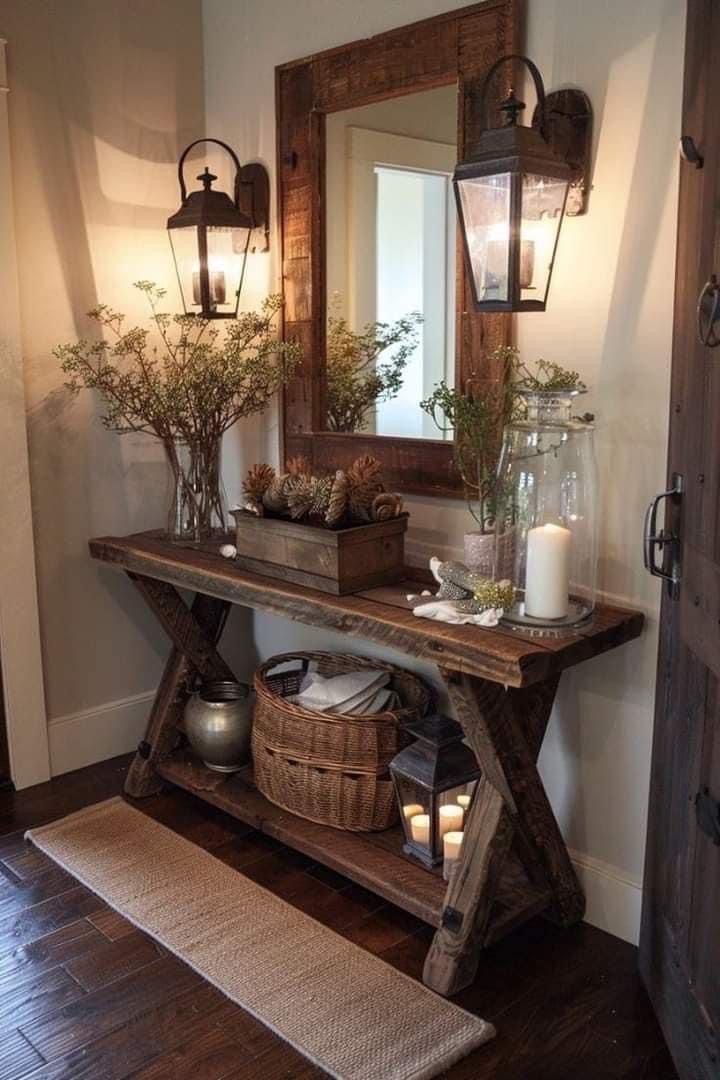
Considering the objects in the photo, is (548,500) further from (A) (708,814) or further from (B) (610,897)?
(B) (610,897)

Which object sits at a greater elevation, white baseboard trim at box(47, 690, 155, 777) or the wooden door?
the wooden door

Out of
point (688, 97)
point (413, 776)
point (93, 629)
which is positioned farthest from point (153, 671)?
point (688, 97)

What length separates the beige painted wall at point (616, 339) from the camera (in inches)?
76.9

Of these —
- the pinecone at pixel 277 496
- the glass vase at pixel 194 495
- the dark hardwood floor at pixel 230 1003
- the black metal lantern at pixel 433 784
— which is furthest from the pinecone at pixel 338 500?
the dark hardwood floor at pixel 230 1003

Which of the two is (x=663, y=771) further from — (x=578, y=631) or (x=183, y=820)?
(x=183, y=820)

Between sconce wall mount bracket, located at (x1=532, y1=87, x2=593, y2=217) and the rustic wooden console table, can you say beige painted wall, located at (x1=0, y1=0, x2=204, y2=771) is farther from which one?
sconce wall mount bracket, located at (x1=532, y1=87, x2=593, y2=217)

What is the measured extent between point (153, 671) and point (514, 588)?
1.59m

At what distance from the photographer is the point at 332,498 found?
90.1 inches

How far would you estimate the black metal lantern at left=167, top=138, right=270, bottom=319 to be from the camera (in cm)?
266

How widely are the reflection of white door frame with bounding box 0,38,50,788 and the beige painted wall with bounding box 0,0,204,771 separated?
0.04 metres

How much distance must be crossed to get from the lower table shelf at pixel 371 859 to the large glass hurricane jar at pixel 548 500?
0.65m

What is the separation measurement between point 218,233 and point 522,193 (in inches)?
41.4

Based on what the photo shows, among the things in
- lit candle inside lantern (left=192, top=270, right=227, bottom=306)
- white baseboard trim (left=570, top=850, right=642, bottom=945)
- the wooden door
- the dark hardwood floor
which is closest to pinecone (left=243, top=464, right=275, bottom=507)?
lit candle inside lantern (left=192, top=270, right=227, bottom=306)

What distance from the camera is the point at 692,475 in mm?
1688
